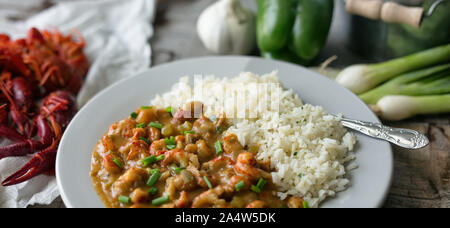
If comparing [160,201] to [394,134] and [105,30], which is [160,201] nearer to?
[394,134]

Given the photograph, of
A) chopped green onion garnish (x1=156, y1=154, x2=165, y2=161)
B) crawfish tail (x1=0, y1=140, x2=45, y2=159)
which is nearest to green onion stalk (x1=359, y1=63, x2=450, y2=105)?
chopped green onion garnish (x1=156, y1=154, x2=165, y2=161)

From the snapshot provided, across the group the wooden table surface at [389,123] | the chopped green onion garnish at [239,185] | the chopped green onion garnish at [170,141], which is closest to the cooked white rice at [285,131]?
the chopped green onion garnish at [239,185]

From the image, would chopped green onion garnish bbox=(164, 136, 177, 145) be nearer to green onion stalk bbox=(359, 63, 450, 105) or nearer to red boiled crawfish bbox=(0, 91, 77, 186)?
red boiled crawfish bbox=(0, 91, 77, 186)

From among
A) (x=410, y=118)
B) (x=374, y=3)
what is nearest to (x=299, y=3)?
(x=374, y=3)

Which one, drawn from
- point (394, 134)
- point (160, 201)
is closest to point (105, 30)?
point (160, 201)

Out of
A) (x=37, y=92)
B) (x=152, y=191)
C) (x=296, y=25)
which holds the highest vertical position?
(x=296, y=25)

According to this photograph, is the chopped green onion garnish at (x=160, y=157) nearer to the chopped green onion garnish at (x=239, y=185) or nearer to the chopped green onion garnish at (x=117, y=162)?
the chopped green onion garnish at (x=117, y=162)
